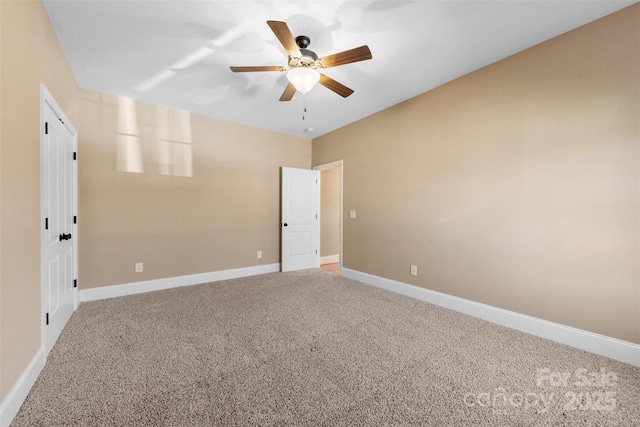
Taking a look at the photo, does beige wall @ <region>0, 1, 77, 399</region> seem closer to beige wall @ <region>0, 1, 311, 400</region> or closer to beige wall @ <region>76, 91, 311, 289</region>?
beige wall @ <region>0, 1, 311, 400</region>

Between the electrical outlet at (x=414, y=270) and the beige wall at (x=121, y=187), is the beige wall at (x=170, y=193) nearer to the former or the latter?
the beige wall at (x=121, y=187)

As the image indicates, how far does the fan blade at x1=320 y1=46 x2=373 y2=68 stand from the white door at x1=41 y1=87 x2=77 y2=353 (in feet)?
7.41

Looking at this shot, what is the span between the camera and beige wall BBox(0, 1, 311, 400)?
1.50 m

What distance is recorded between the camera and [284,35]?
180 cm

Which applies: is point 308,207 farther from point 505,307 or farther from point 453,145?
point 505,307

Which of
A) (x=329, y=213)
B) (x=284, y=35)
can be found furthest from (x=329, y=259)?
(x=284, y=35)

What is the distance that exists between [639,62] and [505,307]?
2283mm

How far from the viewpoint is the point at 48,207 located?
207cm

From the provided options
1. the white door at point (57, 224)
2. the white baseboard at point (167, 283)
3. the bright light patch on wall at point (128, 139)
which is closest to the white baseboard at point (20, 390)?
the white door at point (57, 224)

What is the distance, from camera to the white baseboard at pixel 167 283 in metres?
3.32

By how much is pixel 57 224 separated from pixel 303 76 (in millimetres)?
2639

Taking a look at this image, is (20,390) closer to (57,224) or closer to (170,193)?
(57,224)

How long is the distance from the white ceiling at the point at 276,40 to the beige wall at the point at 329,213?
105 inches

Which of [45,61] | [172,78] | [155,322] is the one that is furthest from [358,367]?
[172,78]
